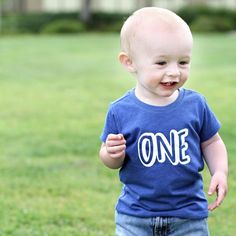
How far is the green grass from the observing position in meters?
5.01

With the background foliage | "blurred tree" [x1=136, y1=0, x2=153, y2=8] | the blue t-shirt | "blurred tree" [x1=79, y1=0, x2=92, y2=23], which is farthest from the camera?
"blurred tree" [x1=136, y1=0, x2=153, y2=8]

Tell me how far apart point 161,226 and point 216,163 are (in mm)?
361

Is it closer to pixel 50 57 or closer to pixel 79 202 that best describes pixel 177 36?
pixel 79 202

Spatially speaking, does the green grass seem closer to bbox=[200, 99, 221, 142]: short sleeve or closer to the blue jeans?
the blue jeans

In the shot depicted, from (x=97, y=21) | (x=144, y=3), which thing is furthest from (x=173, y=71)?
(x=144, y=3)

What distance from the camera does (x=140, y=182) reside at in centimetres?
321

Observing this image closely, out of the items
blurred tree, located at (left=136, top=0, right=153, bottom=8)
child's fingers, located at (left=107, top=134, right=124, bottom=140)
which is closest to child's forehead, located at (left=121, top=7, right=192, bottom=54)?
child's fingers, located at (left=107, top=134, right=124, bottom=140)

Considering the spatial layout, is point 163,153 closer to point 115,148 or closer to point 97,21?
point 115,148

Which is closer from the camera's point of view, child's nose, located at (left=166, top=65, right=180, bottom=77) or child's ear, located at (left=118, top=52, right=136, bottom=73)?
child's nose, located at (left=166, top=65, right=180, bottom=77)

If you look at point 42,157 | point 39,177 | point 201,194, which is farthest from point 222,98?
point 201,194

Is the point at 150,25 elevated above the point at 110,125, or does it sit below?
above

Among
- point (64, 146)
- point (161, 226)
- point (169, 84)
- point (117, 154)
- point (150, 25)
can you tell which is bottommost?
point (64, 146)

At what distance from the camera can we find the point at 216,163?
3273 millimetres

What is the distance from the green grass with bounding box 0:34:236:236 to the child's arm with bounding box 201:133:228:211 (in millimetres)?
1540
